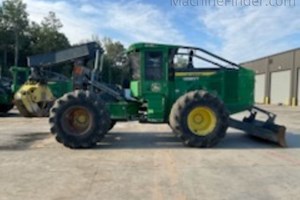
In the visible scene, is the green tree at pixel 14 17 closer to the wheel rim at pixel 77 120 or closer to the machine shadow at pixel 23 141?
the machine shadow at pixel 23 141

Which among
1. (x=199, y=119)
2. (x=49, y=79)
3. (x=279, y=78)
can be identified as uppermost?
(x=279, y=78)

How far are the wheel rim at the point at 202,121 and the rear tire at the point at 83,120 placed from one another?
217cm

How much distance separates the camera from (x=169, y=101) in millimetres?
13180

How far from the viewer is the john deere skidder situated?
12.2 meters

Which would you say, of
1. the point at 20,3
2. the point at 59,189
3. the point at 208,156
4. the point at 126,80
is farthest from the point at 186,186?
the point at 20,3

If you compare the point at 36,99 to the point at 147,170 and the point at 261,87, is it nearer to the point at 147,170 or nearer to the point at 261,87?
the point at 147,170

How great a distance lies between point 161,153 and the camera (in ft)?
36.9

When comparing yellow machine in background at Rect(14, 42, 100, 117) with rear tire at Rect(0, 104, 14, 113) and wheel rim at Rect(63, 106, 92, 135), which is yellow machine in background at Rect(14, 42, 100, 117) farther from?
rear tire at Rect(0, 104, 14, 113)

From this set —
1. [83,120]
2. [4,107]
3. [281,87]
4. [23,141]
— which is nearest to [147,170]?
[83,120]

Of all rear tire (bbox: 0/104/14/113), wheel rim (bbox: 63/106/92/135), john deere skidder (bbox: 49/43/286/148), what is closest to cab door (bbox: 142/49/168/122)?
john deere skidder (bbox: 49/43/286/148)

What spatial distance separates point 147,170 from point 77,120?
384 cm

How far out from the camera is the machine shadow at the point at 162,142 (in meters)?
12.5

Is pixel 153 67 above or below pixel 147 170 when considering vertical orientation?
above

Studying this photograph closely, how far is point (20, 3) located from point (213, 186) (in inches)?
2710
